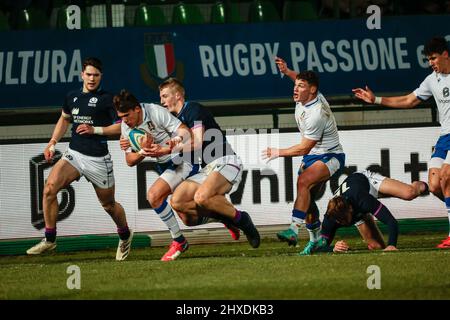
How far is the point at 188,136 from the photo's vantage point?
10.7 metres

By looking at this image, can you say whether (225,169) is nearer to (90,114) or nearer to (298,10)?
(90,114)

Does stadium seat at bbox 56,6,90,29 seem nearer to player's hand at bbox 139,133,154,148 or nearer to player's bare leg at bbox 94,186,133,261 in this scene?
player's bare leg at bbox 94,186,133,261

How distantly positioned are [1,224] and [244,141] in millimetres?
3178

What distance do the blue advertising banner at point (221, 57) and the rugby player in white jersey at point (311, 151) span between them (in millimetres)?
2607

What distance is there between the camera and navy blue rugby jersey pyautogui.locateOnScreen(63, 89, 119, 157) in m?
11.8

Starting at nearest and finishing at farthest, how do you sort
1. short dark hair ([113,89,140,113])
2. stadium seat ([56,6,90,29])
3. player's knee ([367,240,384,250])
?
short dark hair ([113,89,140,113]), player's knee ([367,240,384,250]), stadium seat ([56,6,90,29])

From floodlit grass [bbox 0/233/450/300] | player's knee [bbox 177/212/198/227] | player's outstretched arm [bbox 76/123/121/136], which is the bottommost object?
floodlit grass [bbox 0/233/450/300]

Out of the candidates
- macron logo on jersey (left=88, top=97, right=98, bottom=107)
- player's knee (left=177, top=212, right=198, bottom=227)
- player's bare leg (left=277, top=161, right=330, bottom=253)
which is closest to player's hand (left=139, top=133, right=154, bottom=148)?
player's knee (left=177, top=212, right=198, bottom=227)

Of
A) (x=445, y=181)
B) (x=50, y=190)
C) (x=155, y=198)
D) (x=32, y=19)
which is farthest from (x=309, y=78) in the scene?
(x=32, y=19)

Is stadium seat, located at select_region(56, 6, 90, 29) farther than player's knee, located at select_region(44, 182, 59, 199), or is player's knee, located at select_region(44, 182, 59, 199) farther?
stadium seat, located at select_region(56, 6, 90, 29)

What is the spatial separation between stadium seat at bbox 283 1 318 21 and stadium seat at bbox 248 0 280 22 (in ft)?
0.52

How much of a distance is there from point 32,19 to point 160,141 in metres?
4.52
